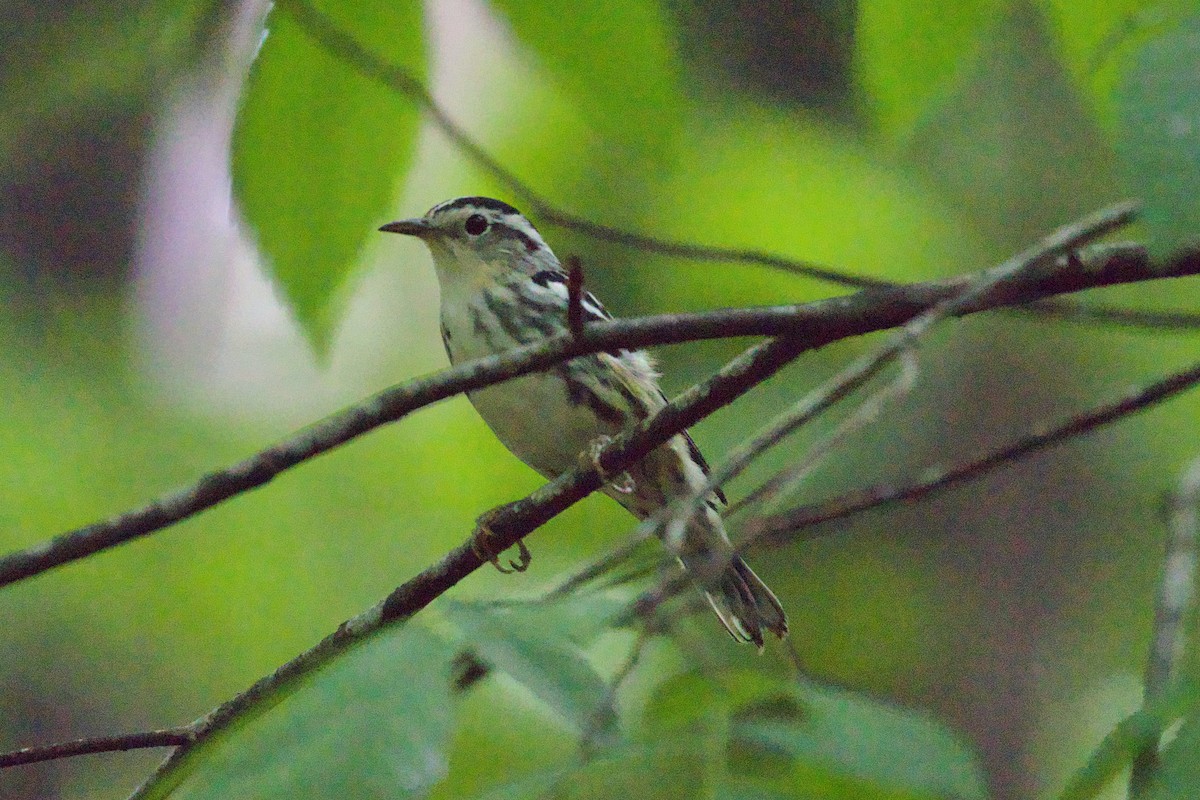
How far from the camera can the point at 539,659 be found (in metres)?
1.16

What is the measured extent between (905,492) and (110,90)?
1.68 meters

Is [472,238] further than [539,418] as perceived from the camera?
Yes

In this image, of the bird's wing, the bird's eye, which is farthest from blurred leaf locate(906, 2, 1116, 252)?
the bird's eye

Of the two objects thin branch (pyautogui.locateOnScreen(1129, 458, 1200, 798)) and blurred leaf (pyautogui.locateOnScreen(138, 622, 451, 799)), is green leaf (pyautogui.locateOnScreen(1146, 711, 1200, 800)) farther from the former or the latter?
blurred leaf (pyautogui.locateOnScreen(138, 622, 451, 799))

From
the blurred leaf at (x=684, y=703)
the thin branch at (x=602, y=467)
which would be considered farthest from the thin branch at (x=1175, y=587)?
the thin branch at (x=602, y=467)

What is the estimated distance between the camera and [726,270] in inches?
235

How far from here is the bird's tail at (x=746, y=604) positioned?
14.8 feet

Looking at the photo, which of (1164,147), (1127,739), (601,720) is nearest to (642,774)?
(601,720)

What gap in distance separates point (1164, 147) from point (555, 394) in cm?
332

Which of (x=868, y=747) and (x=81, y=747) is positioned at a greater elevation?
(x=81, y=747)

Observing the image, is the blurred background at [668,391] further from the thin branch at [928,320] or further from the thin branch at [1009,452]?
the thin branch at [928,320]

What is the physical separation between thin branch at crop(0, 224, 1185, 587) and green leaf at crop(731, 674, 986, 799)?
0.97 m

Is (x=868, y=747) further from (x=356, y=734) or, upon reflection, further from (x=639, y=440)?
(x=639, y=440)

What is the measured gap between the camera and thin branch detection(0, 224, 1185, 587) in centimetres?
191
